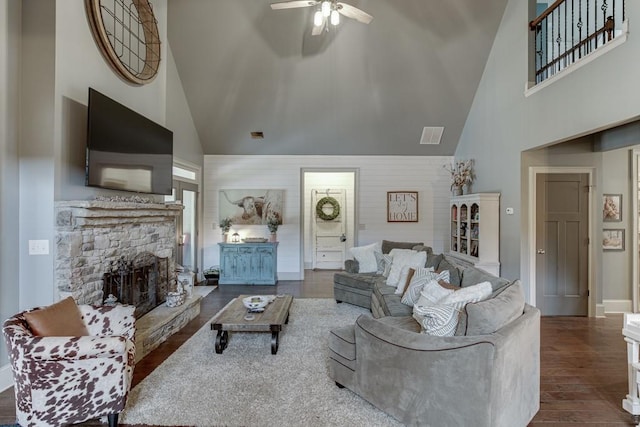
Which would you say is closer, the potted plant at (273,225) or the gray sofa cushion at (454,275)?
the gray sofa cushion at (454,275)

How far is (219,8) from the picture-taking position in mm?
4672

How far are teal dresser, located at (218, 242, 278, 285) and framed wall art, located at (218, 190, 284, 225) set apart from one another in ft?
2.19

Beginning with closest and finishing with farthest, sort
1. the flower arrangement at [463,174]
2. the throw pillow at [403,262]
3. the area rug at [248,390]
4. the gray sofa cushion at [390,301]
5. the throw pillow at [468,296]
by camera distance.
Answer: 1. the area rug at [248,390]
2. the throw pillow at [468,296]
3. the gray sofa cushion at [390,301]
4. the throw pillow at [403,262]
5. the flower arrangement at [463,174]

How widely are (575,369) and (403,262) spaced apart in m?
2.01

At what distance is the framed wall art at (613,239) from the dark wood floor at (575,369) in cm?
97

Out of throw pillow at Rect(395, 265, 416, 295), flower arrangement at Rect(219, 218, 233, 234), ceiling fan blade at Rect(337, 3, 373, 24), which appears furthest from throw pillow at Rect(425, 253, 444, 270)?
flower arrangement at Rect(219, 218, 233, 234)

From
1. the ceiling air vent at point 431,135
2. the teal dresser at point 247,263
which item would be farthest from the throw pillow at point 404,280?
the ceiling air vent at point 431,135

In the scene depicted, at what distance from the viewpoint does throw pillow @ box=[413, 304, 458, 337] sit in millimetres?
2248

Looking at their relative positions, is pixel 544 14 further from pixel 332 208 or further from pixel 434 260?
pixel 332 208

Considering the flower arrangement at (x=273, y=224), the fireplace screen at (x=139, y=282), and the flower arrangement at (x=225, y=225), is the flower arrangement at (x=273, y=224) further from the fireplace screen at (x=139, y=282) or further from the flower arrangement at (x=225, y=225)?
the fireplace screen at (x=139, y=282)

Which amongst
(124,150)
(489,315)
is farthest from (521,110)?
(124,150)

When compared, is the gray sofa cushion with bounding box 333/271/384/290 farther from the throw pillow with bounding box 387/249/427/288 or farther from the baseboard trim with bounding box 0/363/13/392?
the baseboard trim with bounding box 0/363/13/392

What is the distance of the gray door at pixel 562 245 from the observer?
182 inches

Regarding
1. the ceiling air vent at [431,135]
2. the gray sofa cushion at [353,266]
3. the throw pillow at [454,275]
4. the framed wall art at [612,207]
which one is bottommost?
the gray sofa cushion at [353,266]
